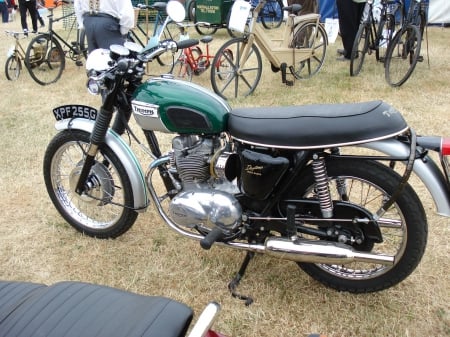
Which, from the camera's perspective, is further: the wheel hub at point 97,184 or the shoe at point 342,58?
the shoe at point 342,58

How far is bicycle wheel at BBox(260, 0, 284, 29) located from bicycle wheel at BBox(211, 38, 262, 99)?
5.21 metres

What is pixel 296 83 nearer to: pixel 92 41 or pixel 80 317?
pixel 92 41

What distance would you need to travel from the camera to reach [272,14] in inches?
424

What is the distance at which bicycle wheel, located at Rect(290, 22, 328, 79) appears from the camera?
5.70 meters

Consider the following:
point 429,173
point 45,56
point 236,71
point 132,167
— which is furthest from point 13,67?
point 429,173

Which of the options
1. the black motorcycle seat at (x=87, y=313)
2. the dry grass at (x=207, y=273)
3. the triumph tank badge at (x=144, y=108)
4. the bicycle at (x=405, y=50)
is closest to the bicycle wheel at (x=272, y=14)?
the bicycle at (x=405, y=50)

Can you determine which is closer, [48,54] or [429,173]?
[429,173]

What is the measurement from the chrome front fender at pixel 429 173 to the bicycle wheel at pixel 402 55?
374 centimetres

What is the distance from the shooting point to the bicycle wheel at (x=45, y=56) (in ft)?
22.7

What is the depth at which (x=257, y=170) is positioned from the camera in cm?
200

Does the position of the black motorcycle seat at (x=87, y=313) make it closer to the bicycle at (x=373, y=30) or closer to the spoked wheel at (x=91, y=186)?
the spoked wheel at (x=91, y=186)

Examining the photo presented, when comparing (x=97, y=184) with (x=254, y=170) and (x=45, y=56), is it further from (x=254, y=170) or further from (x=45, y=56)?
(x=45, y=56)

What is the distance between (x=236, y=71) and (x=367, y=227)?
3740mm

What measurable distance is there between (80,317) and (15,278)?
161 cm
